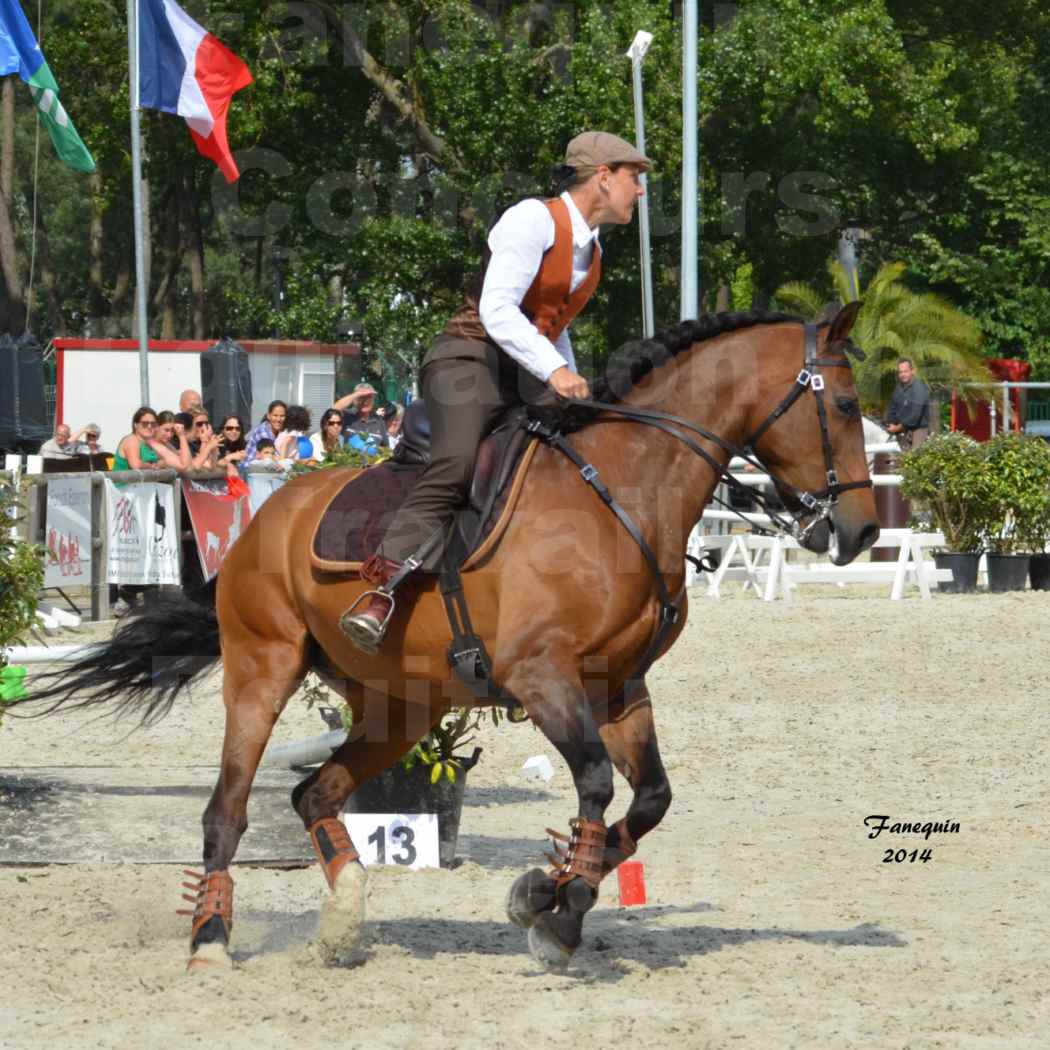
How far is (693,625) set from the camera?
15.3 meters

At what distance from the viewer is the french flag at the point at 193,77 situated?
72.5ft

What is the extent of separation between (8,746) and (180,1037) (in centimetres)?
590

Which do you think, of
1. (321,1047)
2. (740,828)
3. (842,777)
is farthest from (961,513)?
(321,1047)

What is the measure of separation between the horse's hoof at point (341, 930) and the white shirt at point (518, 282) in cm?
179

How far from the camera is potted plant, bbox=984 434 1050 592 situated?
17297 mm

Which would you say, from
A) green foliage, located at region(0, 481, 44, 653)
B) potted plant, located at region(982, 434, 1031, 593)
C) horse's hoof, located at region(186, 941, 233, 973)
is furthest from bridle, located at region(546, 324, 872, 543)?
potted plant, located at region(982, 434, 1031, 593)

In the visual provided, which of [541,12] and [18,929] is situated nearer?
[18,929]

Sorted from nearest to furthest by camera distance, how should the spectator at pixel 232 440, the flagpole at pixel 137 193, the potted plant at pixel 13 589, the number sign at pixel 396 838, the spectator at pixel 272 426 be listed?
the number sign at pixel 396 838
the potted plant at pixel 13 589
the spectator at pixel 272 426
the spectator at pixel 232 440
the flagpole at pixel 137 193

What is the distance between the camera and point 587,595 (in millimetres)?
5750

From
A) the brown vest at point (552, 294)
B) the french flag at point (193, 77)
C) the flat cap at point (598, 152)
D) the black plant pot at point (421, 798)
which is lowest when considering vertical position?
the black plant pot at point (421, 798)

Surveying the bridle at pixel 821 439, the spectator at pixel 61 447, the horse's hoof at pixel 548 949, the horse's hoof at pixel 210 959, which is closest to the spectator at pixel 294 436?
the spectator at pixel 61 447

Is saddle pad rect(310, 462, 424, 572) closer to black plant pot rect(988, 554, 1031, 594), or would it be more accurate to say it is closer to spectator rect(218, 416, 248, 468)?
spectator rect(218, 416, 248, 468)

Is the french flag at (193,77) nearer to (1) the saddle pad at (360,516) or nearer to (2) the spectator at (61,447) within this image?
(2) the spectator at (61,447)

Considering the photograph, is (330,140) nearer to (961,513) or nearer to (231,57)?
(231,57)
